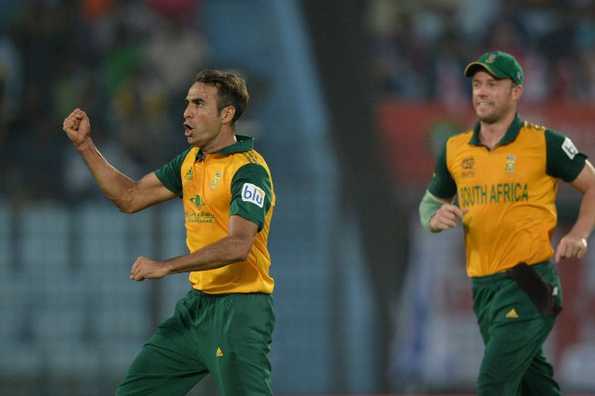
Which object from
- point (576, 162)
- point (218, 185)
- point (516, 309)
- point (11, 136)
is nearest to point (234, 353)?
point (218, 185)


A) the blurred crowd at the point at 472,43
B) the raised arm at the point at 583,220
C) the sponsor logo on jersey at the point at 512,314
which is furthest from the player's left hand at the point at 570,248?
the blurred crowd at the point at 472,43

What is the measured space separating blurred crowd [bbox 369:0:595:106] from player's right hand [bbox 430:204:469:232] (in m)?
7.78

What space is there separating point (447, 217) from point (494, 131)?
2.20 feet

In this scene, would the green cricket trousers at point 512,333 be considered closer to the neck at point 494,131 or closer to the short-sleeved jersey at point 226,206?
the neck at point 494,131

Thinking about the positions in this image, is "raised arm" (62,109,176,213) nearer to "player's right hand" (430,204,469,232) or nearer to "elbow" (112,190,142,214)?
"elbow" (112,190,142,214)

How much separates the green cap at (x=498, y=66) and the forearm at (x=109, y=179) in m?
1.75

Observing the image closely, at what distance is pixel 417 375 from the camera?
1340 cm

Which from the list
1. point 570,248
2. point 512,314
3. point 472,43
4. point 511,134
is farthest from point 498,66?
point 472,43

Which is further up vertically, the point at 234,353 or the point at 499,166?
the point at 499,166

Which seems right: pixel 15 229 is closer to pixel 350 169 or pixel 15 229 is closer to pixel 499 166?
pixel 350 169

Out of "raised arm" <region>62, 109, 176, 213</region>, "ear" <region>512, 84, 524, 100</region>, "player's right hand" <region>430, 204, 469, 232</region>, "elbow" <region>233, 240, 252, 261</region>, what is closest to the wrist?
"raised arm" <region>62, 109, 176, 213</region>

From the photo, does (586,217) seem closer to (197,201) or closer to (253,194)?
(253,194)

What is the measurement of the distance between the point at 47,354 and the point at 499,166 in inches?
Result: 284

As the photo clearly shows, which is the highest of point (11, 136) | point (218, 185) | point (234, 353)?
point (11, 136)
